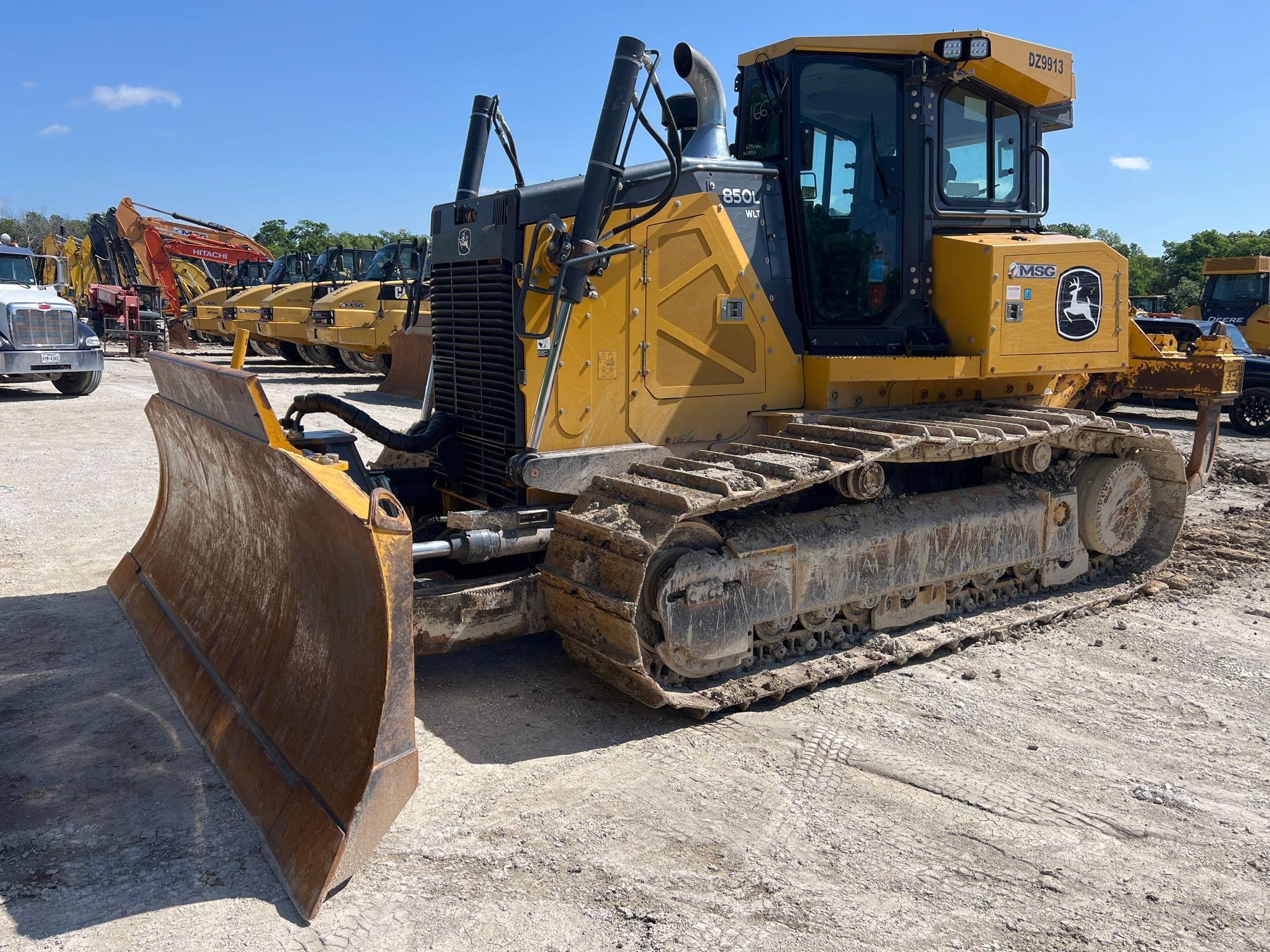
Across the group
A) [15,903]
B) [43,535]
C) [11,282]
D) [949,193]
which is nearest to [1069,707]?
[949,193]

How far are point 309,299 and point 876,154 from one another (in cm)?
1763

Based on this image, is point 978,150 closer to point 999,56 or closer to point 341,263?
point 999,56

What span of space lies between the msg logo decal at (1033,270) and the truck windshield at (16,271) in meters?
17.4

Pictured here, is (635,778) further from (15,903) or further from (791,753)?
(15,903)

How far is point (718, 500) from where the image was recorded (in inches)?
174

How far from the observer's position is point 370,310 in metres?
18.9

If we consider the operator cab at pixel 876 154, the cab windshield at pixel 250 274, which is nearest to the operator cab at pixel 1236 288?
the operator cab at pixel 876 154

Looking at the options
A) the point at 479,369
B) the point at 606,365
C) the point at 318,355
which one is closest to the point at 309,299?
the point at 318,355

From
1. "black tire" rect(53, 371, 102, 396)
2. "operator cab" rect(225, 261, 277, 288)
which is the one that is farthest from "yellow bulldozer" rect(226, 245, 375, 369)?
"operator cab" rect(225, 261, 277, 288)

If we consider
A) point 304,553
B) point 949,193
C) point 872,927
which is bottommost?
point 872,927

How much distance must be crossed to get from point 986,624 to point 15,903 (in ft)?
15.0

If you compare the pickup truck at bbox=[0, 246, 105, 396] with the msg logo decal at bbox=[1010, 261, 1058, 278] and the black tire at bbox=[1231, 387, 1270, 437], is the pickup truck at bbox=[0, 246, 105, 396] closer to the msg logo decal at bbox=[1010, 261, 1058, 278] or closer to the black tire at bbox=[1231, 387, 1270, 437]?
the msg logo decal at bbox=[1010, 261, 1058, 278]

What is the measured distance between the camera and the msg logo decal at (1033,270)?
5812 mm

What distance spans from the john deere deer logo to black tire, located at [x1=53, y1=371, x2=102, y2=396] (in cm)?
1580
